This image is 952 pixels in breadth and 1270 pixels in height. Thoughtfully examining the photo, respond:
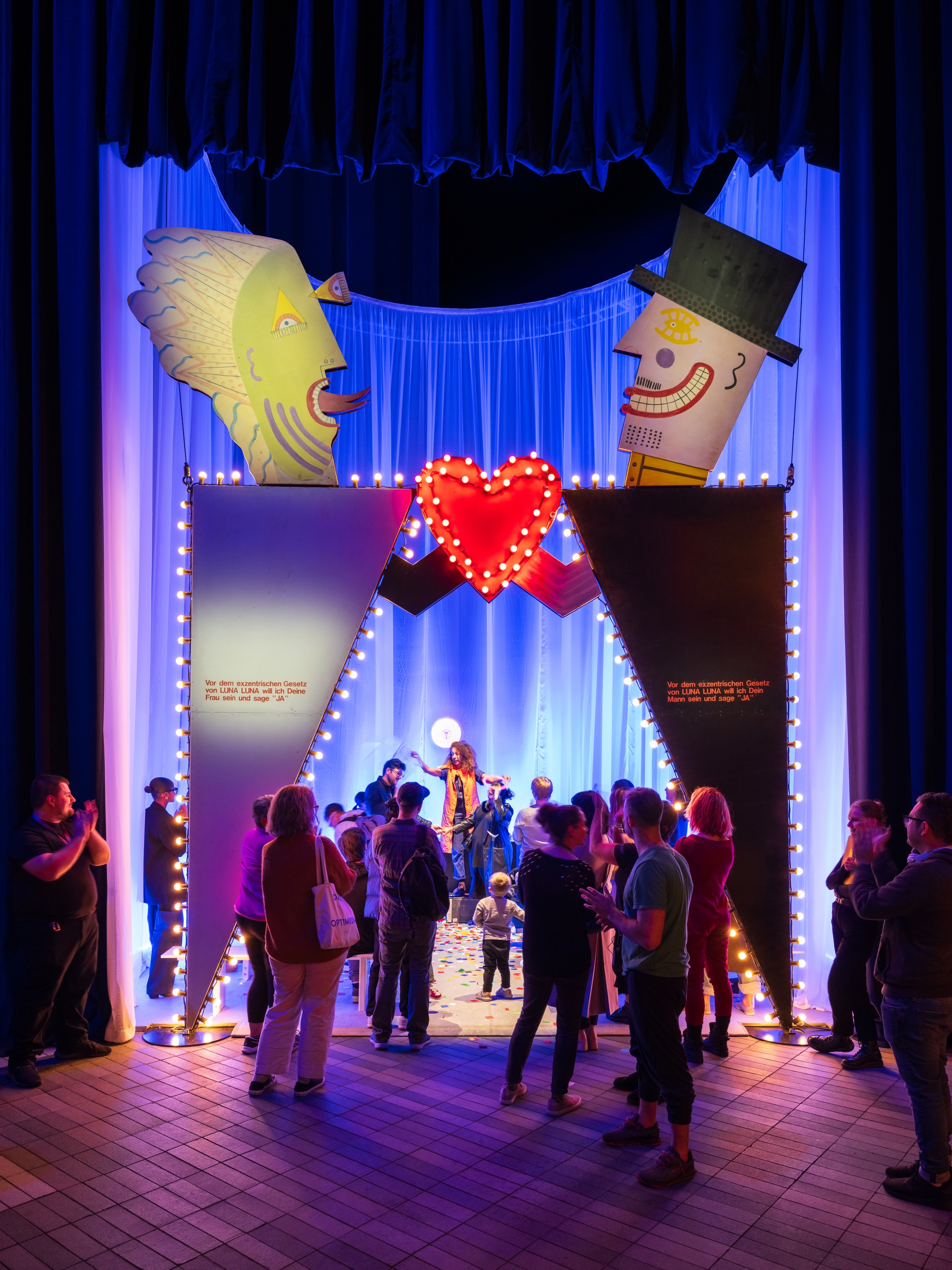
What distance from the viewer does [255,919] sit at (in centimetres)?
477

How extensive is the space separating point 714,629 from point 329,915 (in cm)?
275

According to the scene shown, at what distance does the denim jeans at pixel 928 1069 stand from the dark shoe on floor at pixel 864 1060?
4.44ft

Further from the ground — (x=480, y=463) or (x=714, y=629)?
(x=480, y=463)

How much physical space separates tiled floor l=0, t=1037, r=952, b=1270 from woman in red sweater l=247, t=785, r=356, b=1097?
185mm

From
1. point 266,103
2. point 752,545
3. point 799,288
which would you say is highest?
point 266,103

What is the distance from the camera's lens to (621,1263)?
2.92 metres

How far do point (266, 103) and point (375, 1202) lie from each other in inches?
225

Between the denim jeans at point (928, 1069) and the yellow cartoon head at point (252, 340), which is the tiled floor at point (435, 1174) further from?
the yellow cartoon head at point (252, 340)

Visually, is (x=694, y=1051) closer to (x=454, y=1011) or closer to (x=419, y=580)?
(x=454, y=1011)

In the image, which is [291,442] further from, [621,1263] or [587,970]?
[621,1263]

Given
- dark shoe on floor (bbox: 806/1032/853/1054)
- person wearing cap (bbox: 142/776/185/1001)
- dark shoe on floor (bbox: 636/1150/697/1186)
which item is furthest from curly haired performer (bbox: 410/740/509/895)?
dark shoe on floor (bbox: 636/1150/697/1186)

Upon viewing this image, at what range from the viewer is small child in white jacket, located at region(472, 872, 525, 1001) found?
17.8 ft

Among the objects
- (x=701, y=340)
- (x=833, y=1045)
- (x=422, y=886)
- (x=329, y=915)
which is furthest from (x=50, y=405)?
(x=833, y=1045)

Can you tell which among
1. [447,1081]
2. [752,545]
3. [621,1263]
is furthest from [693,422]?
[621,1263]
